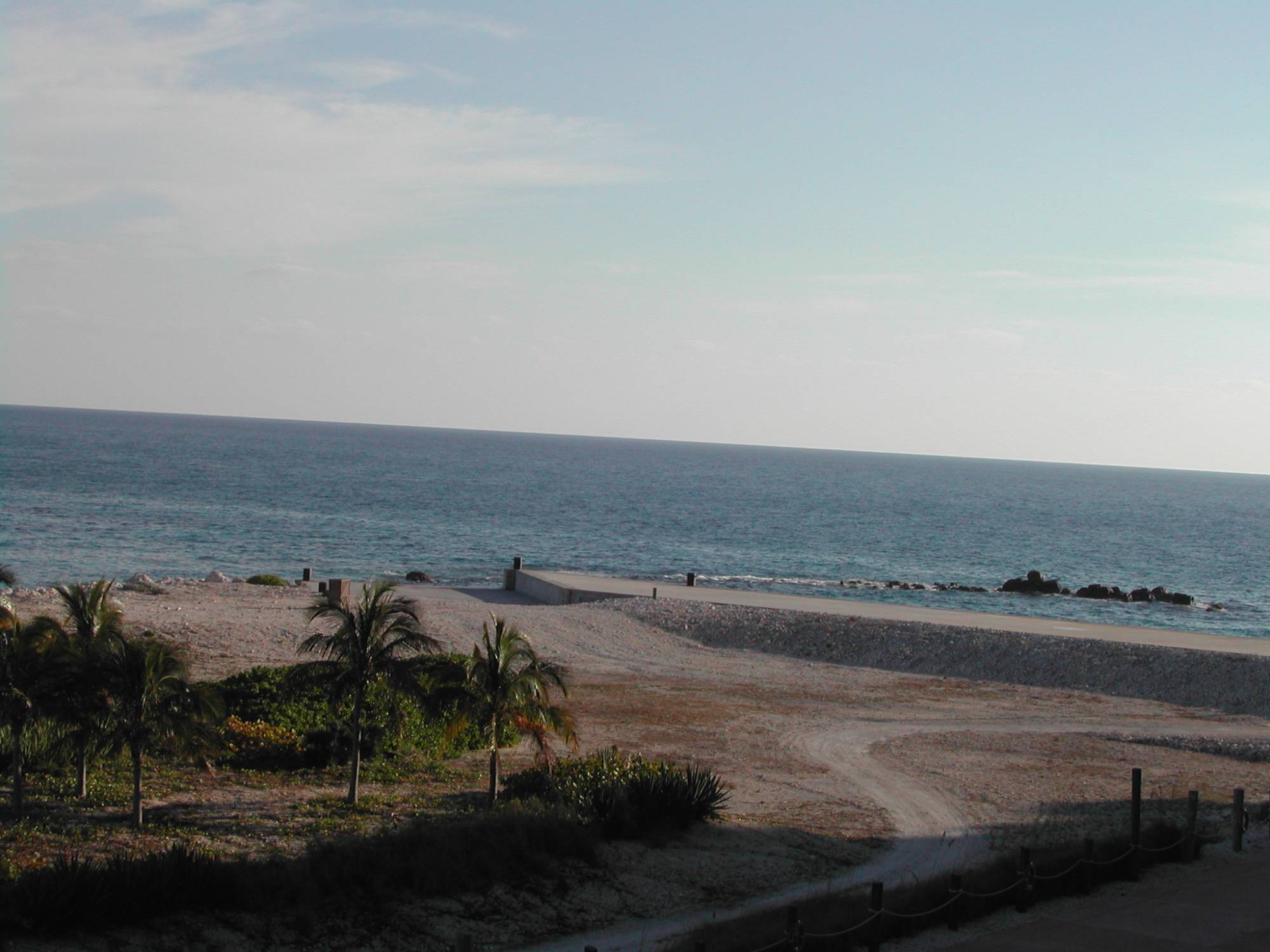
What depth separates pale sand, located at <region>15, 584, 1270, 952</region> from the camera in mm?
16719

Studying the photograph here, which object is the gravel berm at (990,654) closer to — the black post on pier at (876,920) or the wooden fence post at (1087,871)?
the wooden fence post at (1087,871)

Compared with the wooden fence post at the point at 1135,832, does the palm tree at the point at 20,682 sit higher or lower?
higher

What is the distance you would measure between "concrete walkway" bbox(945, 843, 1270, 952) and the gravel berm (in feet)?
61.8

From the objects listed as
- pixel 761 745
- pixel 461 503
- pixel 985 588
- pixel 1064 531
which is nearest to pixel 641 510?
pixel 461 503

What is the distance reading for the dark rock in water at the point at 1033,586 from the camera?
69.9 metres

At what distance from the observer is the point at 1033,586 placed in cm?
7019

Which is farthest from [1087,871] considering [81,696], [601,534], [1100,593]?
[601,534]

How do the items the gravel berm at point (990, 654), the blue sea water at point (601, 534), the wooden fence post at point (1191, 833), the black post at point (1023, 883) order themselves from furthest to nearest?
the blue sea water at point (601, 534) < the gravel berm at point (990, 654) < the wooden fence post at point (1191, 833) < the black post at point (1023, 883)

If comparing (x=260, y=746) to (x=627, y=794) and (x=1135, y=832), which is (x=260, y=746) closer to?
(x=627, y=794)

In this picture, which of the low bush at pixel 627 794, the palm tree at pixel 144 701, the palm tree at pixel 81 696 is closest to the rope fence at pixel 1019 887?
the low bush at pixel 627 794

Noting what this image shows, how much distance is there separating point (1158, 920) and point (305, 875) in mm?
10497

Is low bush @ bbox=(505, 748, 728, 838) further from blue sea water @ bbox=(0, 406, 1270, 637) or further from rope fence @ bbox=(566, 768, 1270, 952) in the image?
blue sea water @ bbox=(0, 406, 1270, 637)

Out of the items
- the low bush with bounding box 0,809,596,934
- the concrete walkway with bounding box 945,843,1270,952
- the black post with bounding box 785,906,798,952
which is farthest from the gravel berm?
the black post with bounding box 785,906,798,952

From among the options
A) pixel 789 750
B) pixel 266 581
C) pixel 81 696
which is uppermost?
pixel 81 696
